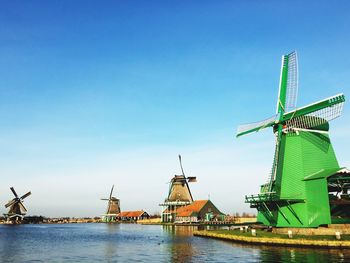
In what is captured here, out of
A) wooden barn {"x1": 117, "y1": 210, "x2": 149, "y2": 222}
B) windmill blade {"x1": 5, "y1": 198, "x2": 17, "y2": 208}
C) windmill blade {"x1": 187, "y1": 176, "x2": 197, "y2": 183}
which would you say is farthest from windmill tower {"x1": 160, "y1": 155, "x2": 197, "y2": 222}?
windmill blade {"x1": 5, "y1": 198, "x2": 17, "y2": 208}

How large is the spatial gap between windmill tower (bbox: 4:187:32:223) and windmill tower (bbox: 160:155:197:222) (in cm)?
4380

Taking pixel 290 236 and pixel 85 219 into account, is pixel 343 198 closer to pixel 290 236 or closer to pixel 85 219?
pixel 290 236

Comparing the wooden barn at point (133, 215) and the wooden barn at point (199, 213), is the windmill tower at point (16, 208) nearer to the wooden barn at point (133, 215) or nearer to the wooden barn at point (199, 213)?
the wooden barn at point (133, 215)

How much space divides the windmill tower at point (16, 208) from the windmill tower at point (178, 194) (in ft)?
144

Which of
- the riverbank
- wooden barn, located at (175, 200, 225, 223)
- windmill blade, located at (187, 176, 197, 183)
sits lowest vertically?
the riverbank

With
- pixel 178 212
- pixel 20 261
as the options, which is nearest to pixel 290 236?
pixel 20 261

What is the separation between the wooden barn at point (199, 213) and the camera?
85.9 metres

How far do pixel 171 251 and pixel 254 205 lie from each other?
43.9ft

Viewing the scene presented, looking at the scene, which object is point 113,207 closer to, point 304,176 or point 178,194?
point 178,194

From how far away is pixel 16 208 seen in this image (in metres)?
115

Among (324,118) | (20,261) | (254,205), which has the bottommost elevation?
(20,261)

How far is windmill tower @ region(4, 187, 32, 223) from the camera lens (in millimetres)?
110012

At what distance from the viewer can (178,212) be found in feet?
300

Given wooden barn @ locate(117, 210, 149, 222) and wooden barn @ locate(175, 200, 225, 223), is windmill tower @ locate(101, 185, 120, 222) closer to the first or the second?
wooden barn @ locate(117, 210, 149, 222)
